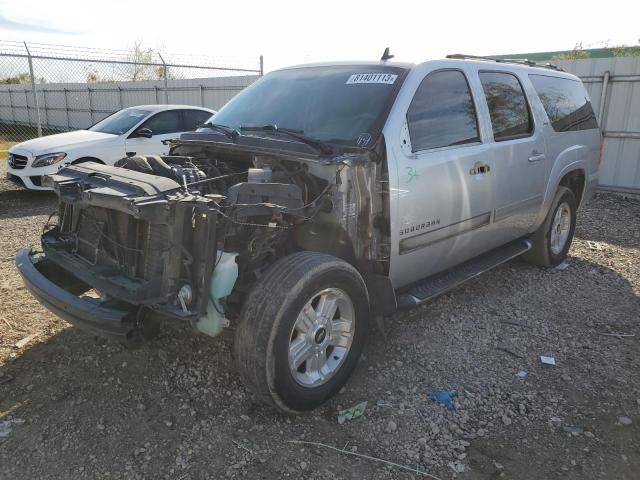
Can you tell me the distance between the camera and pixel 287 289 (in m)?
2.83

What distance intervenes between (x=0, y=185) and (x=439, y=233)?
9097mm

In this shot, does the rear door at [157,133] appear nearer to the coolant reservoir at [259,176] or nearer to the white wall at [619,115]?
the coolant reservoir at [259,176]

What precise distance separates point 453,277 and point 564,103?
2555 mm

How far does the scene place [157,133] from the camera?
363 inches

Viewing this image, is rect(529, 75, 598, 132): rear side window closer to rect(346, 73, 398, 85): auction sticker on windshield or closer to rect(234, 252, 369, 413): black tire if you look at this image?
rect(346, 73, 398, 85): auction sticker on windshield

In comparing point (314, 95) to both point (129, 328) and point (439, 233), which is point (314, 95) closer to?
point (439, 233)

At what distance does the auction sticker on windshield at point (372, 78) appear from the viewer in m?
3.71

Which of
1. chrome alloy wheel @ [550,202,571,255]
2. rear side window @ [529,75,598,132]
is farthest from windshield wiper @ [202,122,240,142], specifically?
chrome alloy wheel @ [550,202,571,255]

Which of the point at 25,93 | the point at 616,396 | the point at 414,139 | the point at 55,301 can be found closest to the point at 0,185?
the point at 55,301

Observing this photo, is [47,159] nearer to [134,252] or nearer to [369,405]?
[134,252]

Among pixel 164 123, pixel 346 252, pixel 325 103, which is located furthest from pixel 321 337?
pixel 164 123

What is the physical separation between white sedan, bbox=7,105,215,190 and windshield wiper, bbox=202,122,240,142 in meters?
4.46

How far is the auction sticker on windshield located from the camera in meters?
3.71

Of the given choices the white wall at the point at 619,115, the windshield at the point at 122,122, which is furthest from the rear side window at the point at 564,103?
the windshield at the point at 122,122
